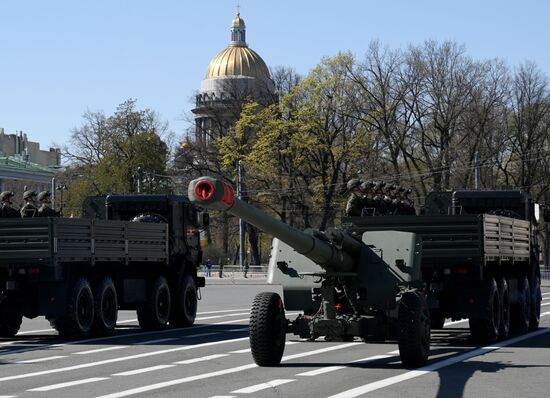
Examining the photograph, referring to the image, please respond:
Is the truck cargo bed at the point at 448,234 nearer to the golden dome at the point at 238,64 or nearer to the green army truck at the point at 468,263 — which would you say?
the green army truck at the point at 468,263

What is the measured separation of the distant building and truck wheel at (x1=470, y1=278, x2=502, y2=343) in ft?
318

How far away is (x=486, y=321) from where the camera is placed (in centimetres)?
2192

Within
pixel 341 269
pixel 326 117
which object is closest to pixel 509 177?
pixel 326 117

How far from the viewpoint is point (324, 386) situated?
15023 millimetres

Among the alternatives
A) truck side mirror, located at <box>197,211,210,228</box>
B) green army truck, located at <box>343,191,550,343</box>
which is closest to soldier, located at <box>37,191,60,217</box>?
truck side mirror, located at <box>197,211,210,228</box>

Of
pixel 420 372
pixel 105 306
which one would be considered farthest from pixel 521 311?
pixel 420 372

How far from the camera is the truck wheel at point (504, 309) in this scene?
22966 mm

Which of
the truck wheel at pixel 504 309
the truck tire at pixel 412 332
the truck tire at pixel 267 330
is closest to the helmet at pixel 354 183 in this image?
the truck wheel at pixel 504 309

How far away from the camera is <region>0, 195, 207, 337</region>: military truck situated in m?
23.2

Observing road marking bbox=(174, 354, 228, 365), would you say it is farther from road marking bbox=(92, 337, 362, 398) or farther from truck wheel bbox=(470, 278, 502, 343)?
truck wheel bbox=(470, 278, 502, 343)

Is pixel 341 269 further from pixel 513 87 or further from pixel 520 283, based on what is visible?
pixel 513 87

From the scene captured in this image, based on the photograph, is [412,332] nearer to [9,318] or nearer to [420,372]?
[420,372]

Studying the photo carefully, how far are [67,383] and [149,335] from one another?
9.78 metres

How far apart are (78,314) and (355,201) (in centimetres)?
517
